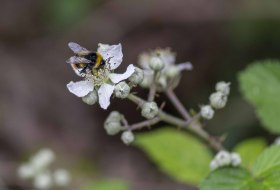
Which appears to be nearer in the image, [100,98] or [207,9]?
[100,98]

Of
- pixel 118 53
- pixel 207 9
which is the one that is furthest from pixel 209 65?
pixel 118 53

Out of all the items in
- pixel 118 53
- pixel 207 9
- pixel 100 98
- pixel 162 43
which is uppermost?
pixel 207 9

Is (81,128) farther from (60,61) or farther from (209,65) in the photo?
(209,65)

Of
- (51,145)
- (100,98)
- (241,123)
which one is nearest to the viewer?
(100,98)

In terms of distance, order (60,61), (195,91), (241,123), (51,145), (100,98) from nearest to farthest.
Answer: (100,98)
(241,123)
(195,91)
(51,145)
(60,61)

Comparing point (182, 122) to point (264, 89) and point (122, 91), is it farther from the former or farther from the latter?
point (264, 89)

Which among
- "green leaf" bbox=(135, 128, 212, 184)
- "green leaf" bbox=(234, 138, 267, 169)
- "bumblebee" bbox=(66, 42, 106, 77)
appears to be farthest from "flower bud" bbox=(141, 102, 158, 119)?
"green leaf" bbox=(234, 138, 267, 169)

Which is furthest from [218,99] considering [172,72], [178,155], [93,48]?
[93,48]

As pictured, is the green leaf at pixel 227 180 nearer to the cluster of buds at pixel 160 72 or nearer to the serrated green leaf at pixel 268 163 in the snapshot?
A: the serrated green leaf at pixel 268 163
